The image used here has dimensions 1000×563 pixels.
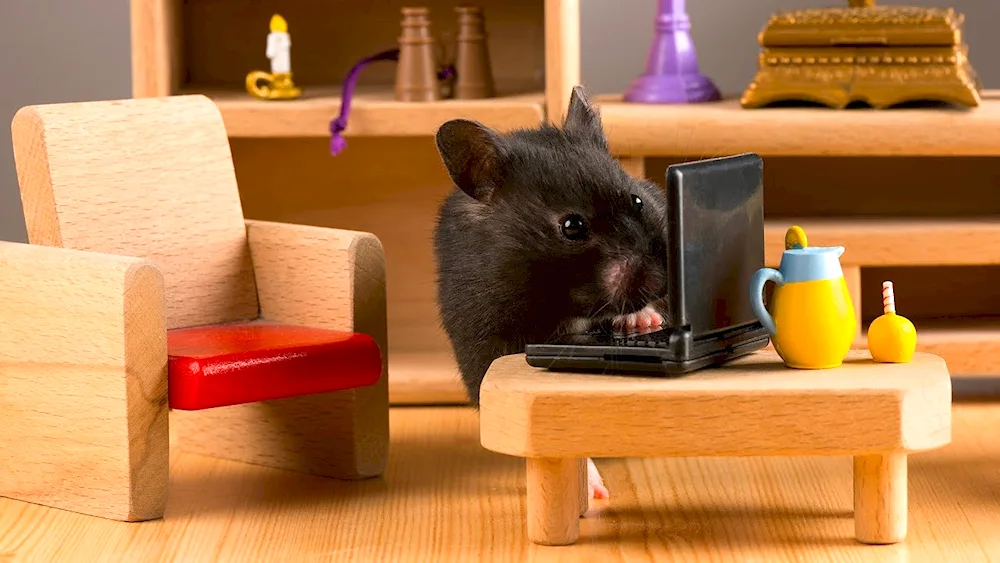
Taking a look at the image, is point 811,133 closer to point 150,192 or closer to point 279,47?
point 279,47

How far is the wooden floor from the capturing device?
57.7 inches

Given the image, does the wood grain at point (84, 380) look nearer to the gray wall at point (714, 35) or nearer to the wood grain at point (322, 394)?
the wood grain at point (322, 394)

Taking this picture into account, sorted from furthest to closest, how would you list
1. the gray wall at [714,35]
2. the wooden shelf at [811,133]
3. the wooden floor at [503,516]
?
the gray wall at [714,35] → the wooden shelf at [811,133] → the wooden floor at [503,516]

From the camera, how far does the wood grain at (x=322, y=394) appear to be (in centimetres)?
174

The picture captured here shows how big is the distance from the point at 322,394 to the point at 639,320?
439mm

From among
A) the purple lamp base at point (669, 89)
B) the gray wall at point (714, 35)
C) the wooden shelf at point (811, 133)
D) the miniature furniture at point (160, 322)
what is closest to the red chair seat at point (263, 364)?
the miniature furniture at point (160, 322)

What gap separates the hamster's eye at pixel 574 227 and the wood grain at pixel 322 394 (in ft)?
0.97

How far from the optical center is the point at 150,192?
1789mm

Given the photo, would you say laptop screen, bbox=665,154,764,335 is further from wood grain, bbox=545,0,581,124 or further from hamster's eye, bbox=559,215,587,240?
wood grain, bbox=545,0,581,124

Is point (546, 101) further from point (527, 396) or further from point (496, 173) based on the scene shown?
point (527, 396)

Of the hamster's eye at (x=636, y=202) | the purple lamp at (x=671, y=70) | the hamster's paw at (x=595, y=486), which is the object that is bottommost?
the hamster's paw at (x=595, y=486)

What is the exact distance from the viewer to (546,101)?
200cm

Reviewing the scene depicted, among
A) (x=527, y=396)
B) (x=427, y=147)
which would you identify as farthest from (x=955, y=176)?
(x=527, y=396)

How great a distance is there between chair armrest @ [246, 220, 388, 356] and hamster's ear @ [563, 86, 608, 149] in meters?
0.27
